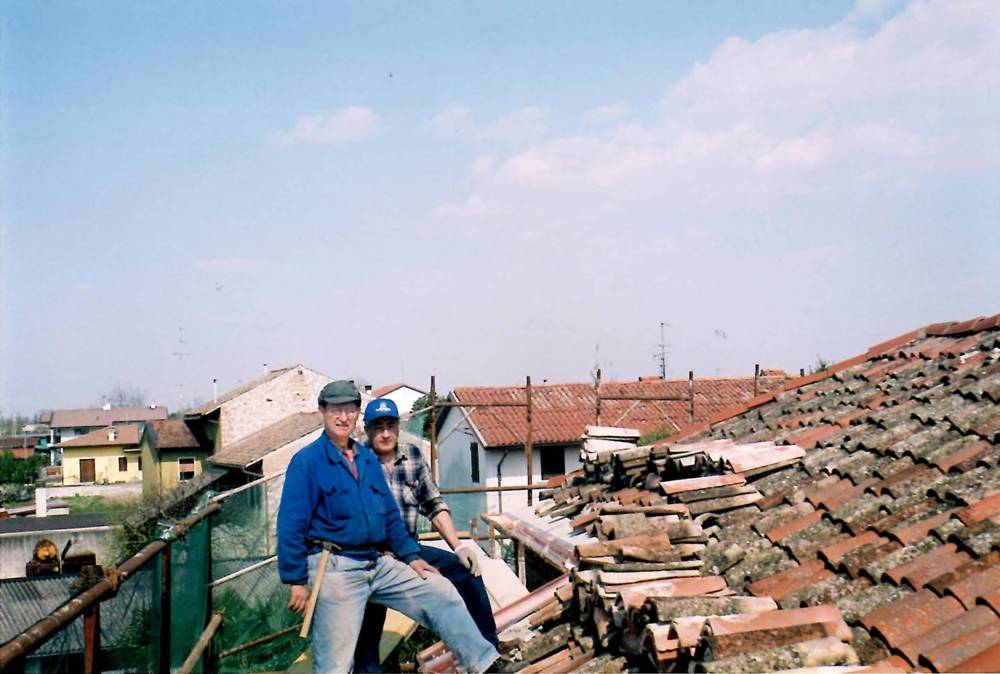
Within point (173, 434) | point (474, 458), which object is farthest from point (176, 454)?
point (474, 458)

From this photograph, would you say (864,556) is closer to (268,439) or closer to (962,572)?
(962,572)

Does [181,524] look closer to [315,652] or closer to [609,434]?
[315,652]

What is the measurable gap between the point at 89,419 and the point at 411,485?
8161cm

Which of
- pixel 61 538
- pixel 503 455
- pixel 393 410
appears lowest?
pixel 61 538

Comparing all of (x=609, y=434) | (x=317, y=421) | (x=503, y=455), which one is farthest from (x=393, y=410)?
(x=317, y=421)

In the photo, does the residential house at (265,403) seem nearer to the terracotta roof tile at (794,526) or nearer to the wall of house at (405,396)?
the wall of house at (405,396)

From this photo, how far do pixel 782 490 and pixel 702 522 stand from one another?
0.57m

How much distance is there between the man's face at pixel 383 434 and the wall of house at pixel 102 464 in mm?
59269

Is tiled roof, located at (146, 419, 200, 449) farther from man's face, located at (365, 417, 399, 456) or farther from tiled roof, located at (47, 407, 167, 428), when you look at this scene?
man's face, located at (365, 417, 399, 456)

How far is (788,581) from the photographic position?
13.2 ft

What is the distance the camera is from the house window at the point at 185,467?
41.7 metres

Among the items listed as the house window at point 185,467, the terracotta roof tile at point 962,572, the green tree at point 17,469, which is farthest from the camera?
the green tree at point 17,469

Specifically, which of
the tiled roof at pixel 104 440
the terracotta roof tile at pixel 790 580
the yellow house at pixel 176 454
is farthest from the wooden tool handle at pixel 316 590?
the tiled roof at pixel 104 440

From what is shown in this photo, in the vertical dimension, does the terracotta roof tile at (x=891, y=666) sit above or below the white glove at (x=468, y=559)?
below
